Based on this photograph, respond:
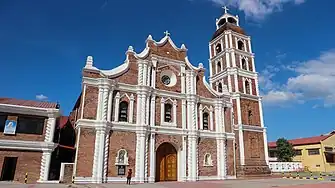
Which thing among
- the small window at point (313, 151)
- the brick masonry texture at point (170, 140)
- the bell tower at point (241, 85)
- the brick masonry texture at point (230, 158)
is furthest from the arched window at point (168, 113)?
the small window at point (313, 151)

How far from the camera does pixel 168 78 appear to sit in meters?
26.4

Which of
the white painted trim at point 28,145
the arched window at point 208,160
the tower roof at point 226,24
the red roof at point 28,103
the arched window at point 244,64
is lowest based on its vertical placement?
the arched window at point 208,160

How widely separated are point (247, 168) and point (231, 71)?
1201 centimetres

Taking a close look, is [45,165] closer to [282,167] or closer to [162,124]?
[162,124]

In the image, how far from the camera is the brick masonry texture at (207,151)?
2456cm

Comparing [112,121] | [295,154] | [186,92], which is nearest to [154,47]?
[186,92]

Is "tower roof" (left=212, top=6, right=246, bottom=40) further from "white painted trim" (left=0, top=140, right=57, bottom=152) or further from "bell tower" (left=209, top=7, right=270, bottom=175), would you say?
"white painted trim" (left=0, top=140, right=57, bottom=152)

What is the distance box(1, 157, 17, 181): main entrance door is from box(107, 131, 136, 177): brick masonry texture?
716 centimetres

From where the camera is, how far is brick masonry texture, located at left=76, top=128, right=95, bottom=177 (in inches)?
776

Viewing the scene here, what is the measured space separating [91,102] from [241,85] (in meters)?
19.2

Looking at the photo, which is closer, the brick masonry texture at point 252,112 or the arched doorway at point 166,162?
the arched doorway at point 166,162

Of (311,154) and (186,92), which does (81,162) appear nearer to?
(186,92)

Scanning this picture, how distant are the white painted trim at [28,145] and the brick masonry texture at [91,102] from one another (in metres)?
3.64

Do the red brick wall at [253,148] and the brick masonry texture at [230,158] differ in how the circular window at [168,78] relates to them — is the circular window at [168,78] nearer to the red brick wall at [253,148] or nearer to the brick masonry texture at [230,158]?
the brick masonry texture at [230,158]
